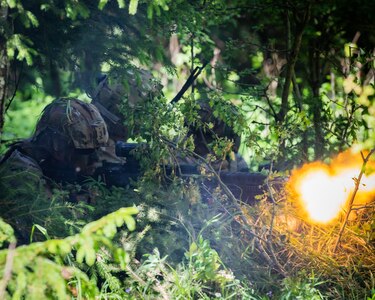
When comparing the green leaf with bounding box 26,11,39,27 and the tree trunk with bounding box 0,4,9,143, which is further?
the tree trunk with bounding box 0,4,9,143

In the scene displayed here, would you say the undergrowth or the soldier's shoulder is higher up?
the soldier's shoulder

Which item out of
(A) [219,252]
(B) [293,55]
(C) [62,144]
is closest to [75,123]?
(C) [62,144]

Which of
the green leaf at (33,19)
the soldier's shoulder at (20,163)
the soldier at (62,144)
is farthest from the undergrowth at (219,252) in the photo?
the green leaf at (33,19)

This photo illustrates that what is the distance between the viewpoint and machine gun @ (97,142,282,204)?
5043mm

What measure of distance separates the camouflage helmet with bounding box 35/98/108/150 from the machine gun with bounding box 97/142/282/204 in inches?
8.7

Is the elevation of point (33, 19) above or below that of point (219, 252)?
above

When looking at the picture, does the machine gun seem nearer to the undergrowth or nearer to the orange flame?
the undergrowth

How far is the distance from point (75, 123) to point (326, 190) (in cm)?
200

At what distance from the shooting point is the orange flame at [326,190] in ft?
15.0

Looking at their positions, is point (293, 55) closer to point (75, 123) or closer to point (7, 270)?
point (75, 123)

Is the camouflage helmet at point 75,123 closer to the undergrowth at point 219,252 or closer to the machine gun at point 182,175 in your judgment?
the machine gun at point 182,175

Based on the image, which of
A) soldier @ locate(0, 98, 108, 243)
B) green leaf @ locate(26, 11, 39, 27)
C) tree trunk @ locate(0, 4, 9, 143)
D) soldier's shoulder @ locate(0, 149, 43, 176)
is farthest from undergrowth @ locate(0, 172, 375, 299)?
green leaf @ locate(26, 11, 39, 27)

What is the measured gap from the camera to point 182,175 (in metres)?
4.93

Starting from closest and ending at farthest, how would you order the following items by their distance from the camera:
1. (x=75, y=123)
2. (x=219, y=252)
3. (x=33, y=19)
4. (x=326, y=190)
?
(x=33, y=19) → (x=219, y=252) → (x=326, y=190) → (x=75, y=123)
